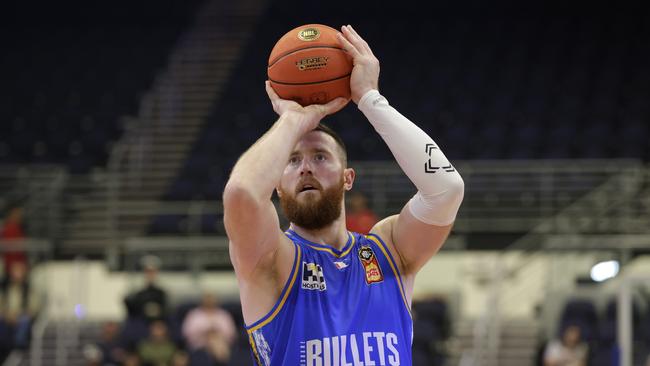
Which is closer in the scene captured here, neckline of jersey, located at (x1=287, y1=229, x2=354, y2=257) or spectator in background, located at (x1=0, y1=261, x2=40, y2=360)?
neckline of jersey, located at (x1=287, y1=229, x2=354, y2=257)

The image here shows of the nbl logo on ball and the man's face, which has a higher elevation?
the nbl logo on ball

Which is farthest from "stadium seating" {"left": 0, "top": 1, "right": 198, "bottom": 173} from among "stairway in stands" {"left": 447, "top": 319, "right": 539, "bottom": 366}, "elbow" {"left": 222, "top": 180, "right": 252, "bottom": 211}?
"elbow" {"left": 222, "top": 180, "right": 252, "bottom": 211}

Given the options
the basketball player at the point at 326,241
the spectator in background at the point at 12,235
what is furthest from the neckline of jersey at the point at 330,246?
the spectator in background at the point at 12,235

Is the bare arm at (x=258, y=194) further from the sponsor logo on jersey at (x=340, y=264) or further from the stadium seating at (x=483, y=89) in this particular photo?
the stadium seating at (x=483, y=89)

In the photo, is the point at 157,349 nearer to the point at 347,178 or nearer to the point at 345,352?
the point at 347,178

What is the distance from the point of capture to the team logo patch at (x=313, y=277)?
3.96 meters

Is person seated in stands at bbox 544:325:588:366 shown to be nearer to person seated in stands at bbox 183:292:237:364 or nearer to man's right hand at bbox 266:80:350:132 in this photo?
person seated in stands at bbox 183:292:237:364

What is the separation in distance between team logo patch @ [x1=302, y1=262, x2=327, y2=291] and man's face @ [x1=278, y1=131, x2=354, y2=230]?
21 centimetres

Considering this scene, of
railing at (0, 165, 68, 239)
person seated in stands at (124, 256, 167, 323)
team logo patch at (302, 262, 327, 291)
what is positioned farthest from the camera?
railing at (0, 165, 68, 239)

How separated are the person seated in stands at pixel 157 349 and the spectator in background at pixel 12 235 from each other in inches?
121

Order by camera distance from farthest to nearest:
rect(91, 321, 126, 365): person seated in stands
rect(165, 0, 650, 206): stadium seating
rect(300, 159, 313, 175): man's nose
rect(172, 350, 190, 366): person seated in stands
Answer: rect(165, 0, 650, 206): stadium seating → rect(91, 321, 126, 365): person seated in stands → rect(172, 350, 190, 366): person seated in stands → rect(300, 159, 313, 175): man's nose

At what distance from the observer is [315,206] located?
411 centimetres

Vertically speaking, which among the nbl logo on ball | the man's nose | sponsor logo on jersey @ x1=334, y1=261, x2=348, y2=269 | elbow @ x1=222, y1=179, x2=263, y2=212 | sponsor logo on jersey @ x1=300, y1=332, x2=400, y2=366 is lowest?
sponsor logo on jersey @ x1=300, y1=332, x2=400, y2=366

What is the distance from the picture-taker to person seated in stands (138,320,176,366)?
12.2m
